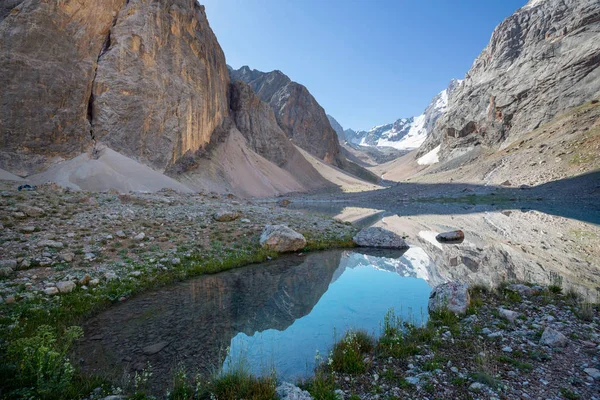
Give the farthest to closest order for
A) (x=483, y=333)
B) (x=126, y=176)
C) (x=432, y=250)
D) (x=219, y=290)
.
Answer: (x=126, y=176) < (x=432, y=250) < (x=219, y=290) < (x=483, y=333)

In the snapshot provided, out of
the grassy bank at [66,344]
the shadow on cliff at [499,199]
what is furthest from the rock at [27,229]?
the shadow on cliff at [499,199]

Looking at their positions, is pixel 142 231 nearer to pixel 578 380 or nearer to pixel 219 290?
pixel 219 290

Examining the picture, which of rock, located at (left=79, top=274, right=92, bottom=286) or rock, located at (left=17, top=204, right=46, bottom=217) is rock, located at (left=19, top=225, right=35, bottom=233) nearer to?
rock, located at (left=17, top=204, right=46, bottom=217)

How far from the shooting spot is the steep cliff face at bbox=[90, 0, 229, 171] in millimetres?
43188

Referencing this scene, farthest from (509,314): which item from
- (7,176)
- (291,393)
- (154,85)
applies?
(154,85)

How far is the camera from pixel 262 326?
8.21m

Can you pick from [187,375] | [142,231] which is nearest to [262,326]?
[187,375]

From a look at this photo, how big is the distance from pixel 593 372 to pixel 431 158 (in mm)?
156302

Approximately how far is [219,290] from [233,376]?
6.02 meters

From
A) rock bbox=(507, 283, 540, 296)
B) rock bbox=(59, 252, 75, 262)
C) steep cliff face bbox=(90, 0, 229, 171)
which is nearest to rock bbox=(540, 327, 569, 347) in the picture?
rock bbox=(507, 283, 540, 296)

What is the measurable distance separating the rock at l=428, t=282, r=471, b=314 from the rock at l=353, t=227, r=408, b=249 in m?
9.52

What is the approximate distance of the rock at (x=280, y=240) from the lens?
1584cm

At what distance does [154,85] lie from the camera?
48.1m

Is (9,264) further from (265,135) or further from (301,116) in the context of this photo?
(301,116)
